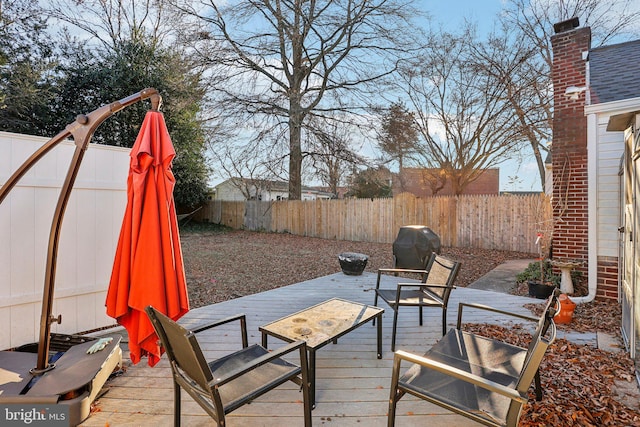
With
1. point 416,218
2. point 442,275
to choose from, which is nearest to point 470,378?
point 442,275

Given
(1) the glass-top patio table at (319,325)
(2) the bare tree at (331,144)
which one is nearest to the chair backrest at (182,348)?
(1) the glass-top patio table at (319,325)

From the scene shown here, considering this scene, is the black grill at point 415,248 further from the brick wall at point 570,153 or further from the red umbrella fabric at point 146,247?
the red umbrella fabric at point 146,247

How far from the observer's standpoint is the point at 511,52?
438 inches

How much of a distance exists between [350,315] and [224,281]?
361cm

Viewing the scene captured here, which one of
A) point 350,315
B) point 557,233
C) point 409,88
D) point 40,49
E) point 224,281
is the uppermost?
point 409,88

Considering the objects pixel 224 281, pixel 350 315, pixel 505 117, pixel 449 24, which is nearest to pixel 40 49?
pixel 224 281

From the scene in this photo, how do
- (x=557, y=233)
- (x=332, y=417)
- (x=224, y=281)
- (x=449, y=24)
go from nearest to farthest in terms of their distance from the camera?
1. (x=332, y=417)
2. (x=557, y=233)
3. (x=224, y=281)
4. (x=449, y=24)

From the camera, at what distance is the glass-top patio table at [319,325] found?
2190 mm

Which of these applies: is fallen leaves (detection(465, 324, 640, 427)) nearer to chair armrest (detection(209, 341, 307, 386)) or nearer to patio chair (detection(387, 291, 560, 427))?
patio chair (detection(387, 291, 560, 427))

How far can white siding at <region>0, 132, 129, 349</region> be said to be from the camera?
2621 mm

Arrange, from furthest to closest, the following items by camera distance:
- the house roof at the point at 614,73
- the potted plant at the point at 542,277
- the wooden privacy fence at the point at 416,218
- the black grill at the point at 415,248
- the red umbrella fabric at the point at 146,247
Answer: the wooden privacy fence at the point at 416,218, the black grill at the point at 415,248, the potted plant at the point at 542,277, the house roof at the point at 614,73, the red umbrella fabric at the point at 146,247

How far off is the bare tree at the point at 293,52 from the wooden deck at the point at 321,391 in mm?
9331

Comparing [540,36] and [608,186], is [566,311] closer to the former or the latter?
[608,186]

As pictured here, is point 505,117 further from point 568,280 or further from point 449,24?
point 568,280
